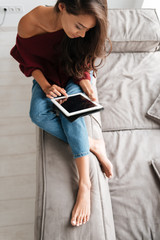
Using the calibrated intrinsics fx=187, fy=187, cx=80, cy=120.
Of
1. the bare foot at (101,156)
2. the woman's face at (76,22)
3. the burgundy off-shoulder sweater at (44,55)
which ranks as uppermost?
the woman's face at (76,22)

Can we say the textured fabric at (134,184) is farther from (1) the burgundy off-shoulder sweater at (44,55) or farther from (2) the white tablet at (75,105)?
(1) the burgundy off-shoulder sweater at (44,55)

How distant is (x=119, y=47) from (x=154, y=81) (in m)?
0.38

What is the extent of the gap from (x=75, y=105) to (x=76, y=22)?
35cm

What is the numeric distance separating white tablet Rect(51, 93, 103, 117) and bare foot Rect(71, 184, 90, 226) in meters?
0.31

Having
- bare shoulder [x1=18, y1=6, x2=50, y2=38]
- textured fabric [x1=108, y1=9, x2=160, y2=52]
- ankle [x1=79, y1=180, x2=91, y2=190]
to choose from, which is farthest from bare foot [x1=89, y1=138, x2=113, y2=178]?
textured fabric [x1=108, y1=9, x2=160, y2=52]

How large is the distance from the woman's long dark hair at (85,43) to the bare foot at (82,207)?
61 centimetres

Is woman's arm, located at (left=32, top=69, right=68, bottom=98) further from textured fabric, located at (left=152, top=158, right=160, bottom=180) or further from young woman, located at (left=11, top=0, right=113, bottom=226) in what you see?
textured fabric, located at (left=152, top=158, right=160, bottom=180)

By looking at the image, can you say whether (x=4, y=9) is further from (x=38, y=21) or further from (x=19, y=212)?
(x=19, y=212)

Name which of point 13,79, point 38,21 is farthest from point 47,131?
point 13,79

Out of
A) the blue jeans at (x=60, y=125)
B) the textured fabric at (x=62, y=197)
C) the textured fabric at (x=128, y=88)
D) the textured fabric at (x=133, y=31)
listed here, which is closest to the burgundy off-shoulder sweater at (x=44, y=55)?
the blue jeans at (x=60, y=125)

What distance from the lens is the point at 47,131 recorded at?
3.00ft

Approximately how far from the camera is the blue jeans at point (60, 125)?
85cm

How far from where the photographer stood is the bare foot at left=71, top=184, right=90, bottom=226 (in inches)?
26.4

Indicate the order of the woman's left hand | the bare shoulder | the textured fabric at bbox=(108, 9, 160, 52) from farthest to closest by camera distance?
the textured fabric at bbox=(108, 9, 160, 52)
the woman's left hand
the bare shoulder
